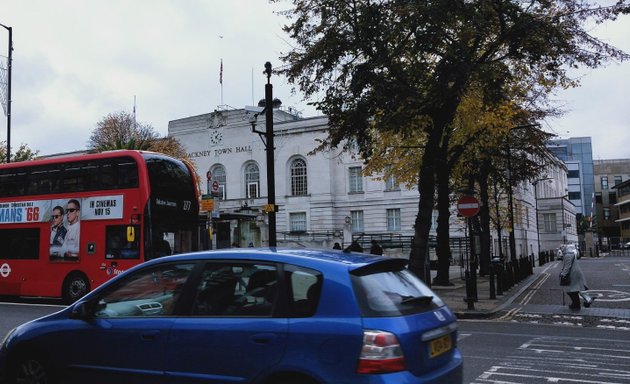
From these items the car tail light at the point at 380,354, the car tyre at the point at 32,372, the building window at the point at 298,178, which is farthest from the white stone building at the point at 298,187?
the car tail light at the point at 380,354

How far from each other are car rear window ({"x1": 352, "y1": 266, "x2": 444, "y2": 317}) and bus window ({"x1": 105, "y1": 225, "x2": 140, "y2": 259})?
1202 cm

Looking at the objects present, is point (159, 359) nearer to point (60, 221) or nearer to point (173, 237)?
point (173, 237)

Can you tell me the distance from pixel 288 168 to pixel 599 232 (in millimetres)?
83508

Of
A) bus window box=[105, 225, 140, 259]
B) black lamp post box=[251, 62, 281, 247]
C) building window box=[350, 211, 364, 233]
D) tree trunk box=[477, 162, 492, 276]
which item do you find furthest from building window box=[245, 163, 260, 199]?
bus window box=[105, 225, 140, 259]

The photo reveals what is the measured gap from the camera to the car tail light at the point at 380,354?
375 centimetres

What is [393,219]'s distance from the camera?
177 feet

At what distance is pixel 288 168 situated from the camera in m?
57.9

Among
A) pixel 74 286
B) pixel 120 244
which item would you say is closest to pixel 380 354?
pixel 120 244

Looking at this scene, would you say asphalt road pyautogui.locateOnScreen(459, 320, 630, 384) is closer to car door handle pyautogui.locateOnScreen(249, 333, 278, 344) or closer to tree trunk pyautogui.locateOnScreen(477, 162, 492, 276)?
car door handle pyautogui.locateOnScreen(249, 333, 278, 344)

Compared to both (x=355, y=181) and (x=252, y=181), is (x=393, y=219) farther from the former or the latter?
(x=252, y=181)

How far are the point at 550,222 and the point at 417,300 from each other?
8488 cm

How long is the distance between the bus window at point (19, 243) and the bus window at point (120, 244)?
117 inches

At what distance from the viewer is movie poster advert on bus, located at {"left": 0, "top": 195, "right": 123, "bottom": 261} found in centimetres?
1583

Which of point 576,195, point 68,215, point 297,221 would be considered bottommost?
point 68,215
